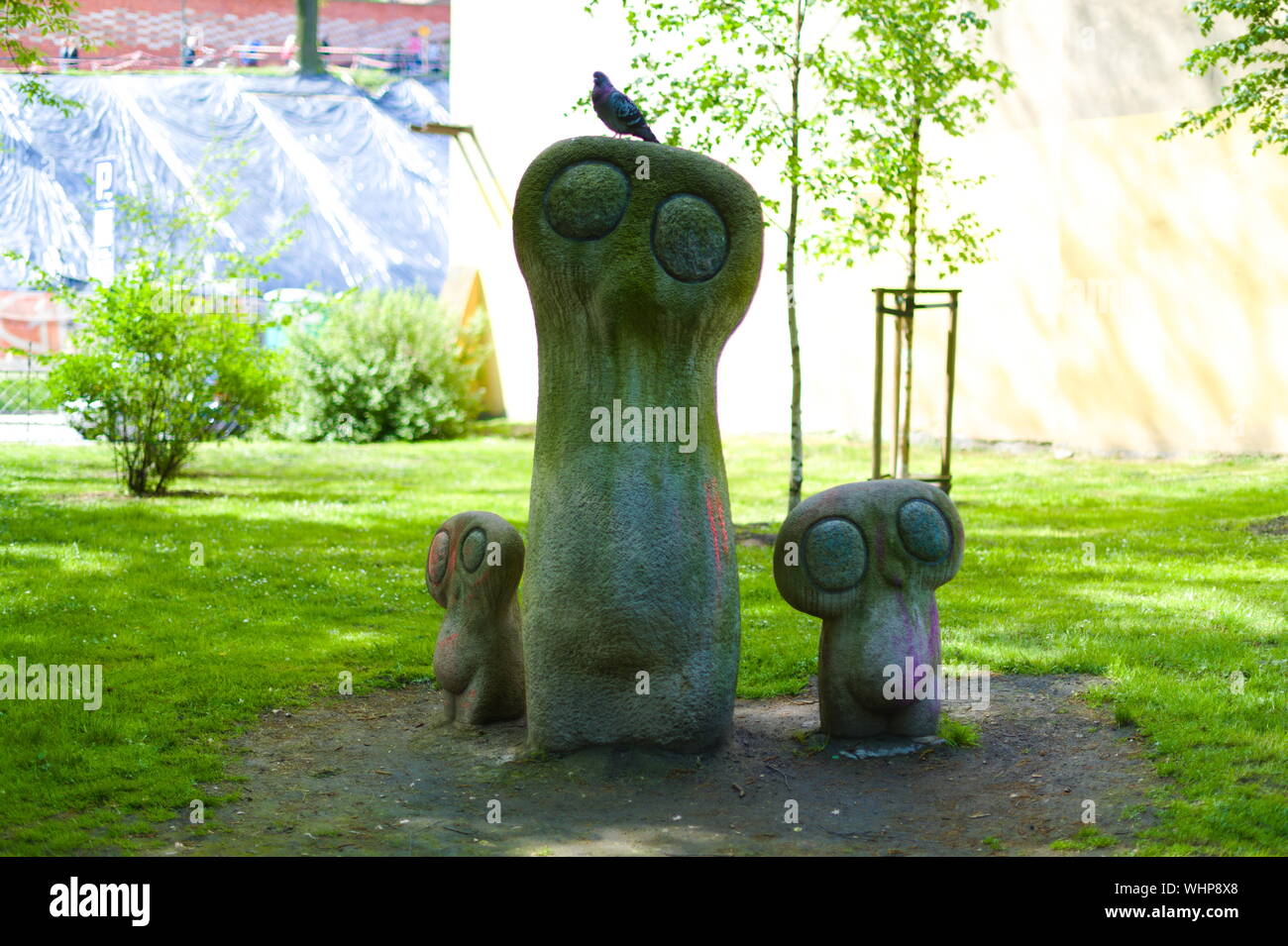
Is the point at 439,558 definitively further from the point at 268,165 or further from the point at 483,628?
the point at 268,165

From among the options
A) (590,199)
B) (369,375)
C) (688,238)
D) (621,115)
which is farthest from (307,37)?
(688,238)

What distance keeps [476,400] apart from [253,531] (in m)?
12.6

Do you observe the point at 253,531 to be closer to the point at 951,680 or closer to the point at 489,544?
the point at 489,544

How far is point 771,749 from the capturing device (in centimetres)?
580

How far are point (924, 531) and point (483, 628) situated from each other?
2.07 m

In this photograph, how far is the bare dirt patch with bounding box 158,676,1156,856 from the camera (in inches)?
187

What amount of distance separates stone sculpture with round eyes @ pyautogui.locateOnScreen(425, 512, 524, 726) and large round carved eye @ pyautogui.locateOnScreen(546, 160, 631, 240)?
56.6 inches

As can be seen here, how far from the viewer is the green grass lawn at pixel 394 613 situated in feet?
17.4

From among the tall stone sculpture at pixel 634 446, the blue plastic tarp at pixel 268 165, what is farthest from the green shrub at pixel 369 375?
the tall stone sculpture at pixel 634 446

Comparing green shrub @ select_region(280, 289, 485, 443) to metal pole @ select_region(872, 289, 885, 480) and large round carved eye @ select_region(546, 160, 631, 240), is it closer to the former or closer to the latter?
metal pole @ select_region(872, 289, 885, 480)

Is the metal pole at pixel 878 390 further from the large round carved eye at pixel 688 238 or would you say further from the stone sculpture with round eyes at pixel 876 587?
the large round carved eye at pixel 688 238

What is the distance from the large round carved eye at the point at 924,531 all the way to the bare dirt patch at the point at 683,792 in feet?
2.76
